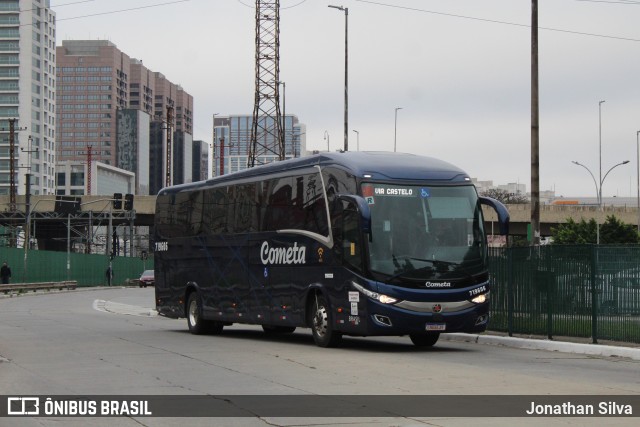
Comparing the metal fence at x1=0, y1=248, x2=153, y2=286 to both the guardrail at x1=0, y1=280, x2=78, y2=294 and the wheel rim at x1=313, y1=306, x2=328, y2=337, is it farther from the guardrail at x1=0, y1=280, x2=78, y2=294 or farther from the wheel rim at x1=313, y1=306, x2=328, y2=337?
the wheel rim at x1=313, y1=306, x2=328, y2=337

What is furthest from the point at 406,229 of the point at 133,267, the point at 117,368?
the point at 133,267

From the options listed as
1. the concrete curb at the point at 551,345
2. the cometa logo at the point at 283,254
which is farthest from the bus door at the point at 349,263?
the concrete curb at the point at 551,345

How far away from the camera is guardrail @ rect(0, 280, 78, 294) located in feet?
206

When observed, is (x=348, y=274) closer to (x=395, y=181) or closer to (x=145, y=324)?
(x=395, y=181)

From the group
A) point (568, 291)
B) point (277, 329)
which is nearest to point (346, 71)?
point (277, 329)

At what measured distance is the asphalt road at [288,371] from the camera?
12.2 m

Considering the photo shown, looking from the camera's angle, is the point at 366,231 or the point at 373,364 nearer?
the point at 373,364

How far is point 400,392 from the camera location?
12.4 metres

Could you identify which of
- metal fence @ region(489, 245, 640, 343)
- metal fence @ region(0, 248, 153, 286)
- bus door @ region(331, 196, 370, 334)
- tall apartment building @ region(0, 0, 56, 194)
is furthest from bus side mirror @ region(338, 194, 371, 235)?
tall apartment building @ region(0, 0, 56, 194)

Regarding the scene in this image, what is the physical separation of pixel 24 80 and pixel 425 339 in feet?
566

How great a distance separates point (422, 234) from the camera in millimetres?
18766

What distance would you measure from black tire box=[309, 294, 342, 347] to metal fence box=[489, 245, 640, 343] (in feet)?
15.1

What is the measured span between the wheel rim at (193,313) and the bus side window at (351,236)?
747cm

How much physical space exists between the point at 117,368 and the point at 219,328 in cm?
1036
